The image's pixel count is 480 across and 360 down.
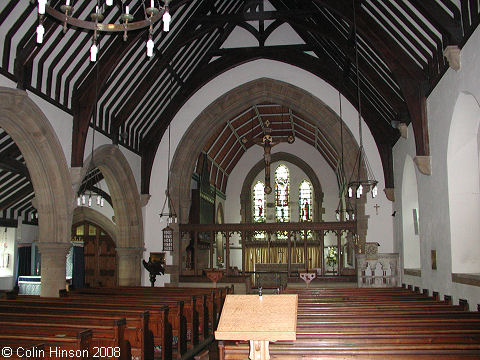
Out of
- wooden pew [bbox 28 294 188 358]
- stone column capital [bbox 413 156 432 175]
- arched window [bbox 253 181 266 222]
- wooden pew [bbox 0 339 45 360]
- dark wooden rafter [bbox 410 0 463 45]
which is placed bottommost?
wooden pew [bbox 28 294 188 358]

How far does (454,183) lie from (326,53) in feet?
19.5

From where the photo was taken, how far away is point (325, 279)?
1300 cm

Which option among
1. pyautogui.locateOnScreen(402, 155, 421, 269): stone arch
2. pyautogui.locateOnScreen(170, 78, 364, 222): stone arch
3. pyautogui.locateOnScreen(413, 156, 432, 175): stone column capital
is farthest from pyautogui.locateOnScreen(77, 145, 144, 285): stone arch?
pyautogui.locateOnScreen(413, 156, 432, 175): stone column capital

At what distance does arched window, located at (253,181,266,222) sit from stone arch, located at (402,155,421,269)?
37.9 ft

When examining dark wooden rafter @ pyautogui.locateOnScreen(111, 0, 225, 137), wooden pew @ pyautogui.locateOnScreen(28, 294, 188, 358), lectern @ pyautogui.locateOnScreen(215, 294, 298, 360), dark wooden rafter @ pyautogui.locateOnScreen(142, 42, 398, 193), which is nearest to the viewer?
lectern @ pyautogui.locateOnScreen(215, 294, 298, 360)

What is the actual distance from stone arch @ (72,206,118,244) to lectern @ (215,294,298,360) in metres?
14.3

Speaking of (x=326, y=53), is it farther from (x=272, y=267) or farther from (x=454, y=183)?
(x=272, y=267)

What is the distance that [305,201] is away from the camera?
22719 mm

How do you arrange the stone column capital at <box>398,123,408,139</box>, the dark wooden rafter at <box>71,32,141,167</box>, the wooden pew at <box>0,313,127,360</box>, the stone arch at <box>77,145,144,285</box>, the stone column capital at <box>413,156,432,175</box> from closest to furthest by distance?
the wooden pew at <box>0,313,127,360</box>, the stone column capital at <box>413,156,432,175</box>, the dark wooden rafter at <box>71,32,141,167</box>, the stone column capital at <box>398,123,408,139</box>, the stone arch at <box>77,145,144,285</box>

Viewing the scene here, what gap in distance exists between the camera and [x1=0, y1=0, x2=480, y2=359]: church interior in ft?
23.1

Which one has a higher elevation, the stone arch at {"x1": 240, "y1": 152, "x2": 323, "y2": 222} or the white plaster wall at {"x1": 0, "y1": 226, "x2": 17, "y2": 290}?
the stone arch at {"x1": 240, "y1": 152, "x2": 323, "y2": 222}

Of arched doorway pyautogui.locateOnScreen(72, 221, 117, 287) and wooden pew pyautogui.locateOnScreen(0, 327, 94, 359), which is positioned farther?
arched doorway pyautogui.locateOnScreen(72, 221, 117, 287)

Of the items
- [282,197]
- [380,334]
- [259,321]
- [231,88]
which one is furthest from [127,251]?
[282,197]

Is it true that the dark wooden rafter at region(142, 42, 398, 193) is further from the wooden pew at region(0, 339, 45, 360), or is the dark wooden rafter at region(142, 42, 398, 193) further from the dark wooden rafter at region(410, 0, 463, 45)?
the wooden pew at region(0, 339, 45, 360)
